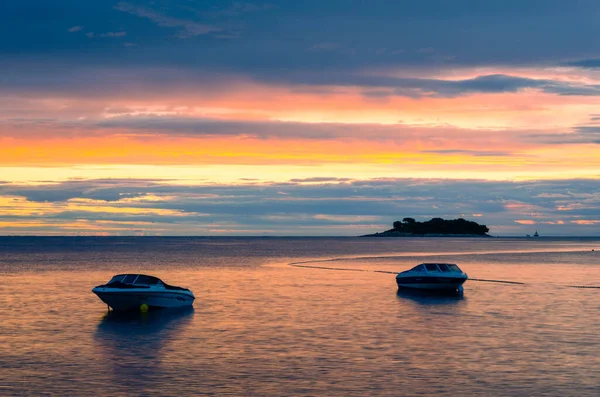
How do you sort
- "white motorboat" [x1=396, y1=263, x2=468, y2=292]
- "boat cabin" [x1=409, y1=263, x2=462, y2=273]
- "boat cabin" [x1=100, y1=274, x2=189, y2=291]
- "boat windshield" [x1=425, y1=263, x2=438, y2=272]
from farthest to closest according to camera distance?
"boat windshield" [x1=425, y1=263, x2=438, y2=272] < "boat cabin" [x1=409, y1=263, x2=462, y2=273] < "white motorboat" [x1=396, y1=263, x2=468, y2=292] < "boat cabin" [x1=100, y1=274, x2=189, y2=291]

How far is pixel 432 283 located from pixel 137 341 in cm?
4170

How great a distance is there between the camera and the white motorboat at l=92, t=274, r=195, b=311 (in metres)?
58.2

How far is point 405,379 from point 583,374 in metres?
7.98

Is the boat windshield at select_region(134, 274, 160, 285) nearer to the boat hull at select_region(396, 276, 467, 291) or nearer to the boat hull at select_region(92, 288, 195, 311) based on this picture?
the boat hull at select_region(92, 288, 195, 311)

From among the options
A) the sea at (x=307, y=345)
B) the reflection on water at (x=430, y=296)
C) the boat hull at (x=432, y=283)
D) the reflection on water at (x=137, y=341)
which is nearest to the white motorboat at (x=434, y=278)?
the boat hull at (x=432, y=283)

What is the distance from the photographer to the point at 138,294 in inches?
2318

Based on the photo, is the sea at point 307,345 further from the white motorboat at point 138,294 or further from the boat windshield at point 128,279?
the boat windshield at point 128,279

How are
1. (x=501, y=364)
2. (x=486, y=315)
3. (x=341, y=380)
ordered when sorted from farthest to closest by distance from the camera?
(x=486, y=315) → (x=501, y=364) → (x=341, y=380)

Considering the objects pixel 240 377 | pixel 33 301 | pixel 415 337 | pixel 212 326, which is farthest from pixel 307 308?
pixel 240 377

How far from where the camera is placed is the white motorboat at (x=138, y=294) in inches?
2291

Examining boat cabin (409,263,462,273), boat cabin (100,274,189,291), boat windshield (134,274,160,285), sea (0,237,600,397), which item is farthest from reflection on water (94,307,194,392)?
boat cabin (409,263,462,273)

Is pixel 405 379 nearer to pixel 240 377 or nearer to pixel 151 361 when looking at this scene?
pixel 240 377

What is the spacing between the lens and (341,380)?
32.1 m

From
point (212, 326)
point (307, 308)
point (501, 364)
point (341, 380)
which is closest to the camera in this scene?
point (341, 380)
